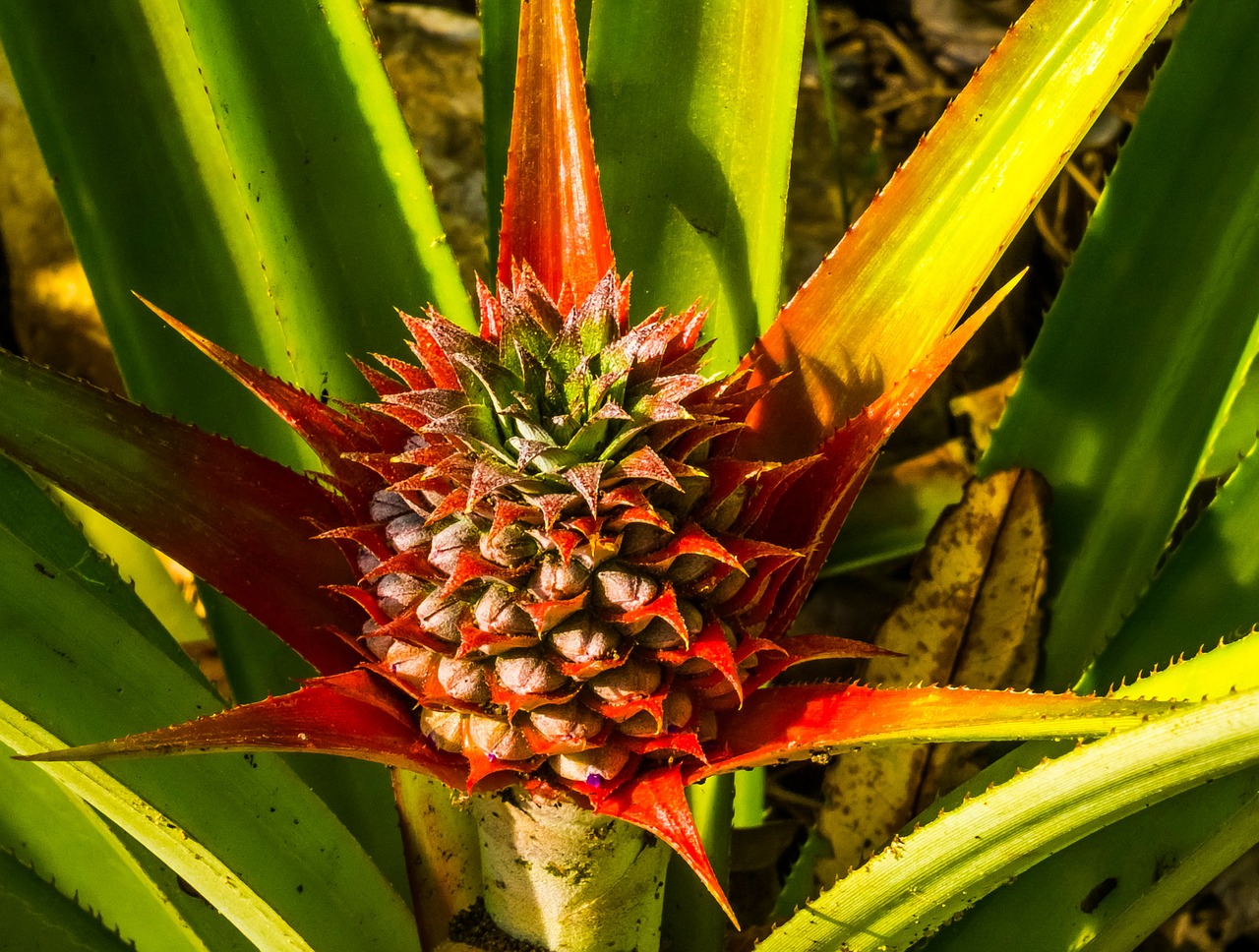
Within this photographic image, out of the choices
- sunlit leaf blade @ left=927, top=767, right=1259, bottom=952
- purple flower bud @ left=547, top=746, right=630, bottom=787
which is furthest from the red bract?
sunlit leaf blade @ left=927, top=767, right=1259, bottom=952

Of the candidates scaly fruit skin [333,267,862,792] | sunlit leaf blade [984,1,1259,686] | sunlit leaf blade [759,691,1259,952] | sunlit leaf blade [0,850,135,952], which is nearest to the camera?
sunlit leaf blade [759,691,1259,952]

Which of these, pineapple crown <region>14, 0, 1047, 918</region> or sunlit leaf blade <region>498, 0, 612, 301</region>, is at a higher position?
sunlit leaf blade <region>498, 0, 612, 301</region>

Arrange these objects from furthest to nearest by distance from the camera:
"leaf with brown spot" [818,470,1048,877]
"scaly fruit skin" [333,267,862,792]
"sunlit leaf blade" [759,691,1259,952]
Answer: "leaf with brown spot" [818,470,1048,877]
"scaly fruit skin" [333,267,862,792]
"sunlit leaf blade" [759,691,1259,952]

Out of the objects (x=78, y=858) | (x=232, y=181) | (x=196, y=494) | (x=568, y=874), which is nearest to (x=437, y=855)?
(x=568, y=874)

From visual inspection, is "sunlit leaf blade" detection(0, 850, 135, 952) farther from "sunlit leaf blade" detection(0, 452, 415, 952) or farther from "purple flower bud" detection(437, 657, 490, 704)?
"purple flower bud" detection(437, 657, 490, 704)

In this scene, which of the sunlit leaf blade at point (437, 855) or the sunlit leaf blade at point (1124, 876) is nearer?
the sunlit leaf blade at point (1124, 876)

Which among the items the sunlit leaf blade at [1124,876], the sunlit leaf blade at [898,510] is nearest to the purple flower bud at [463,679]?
the sunlit leaf blade at [1124,876]

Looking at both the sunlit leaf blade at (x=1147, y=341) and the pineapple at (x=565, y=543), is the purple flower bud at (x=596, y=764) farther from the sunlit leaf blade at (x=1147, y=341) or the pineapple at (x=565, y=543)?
the sunlit leaf blade at (x=1147, y=341)

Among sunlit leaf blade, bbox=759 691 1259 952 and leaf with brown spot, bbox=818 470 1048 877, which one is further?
leaf with brown spot, bbox=818 470 1048 877
